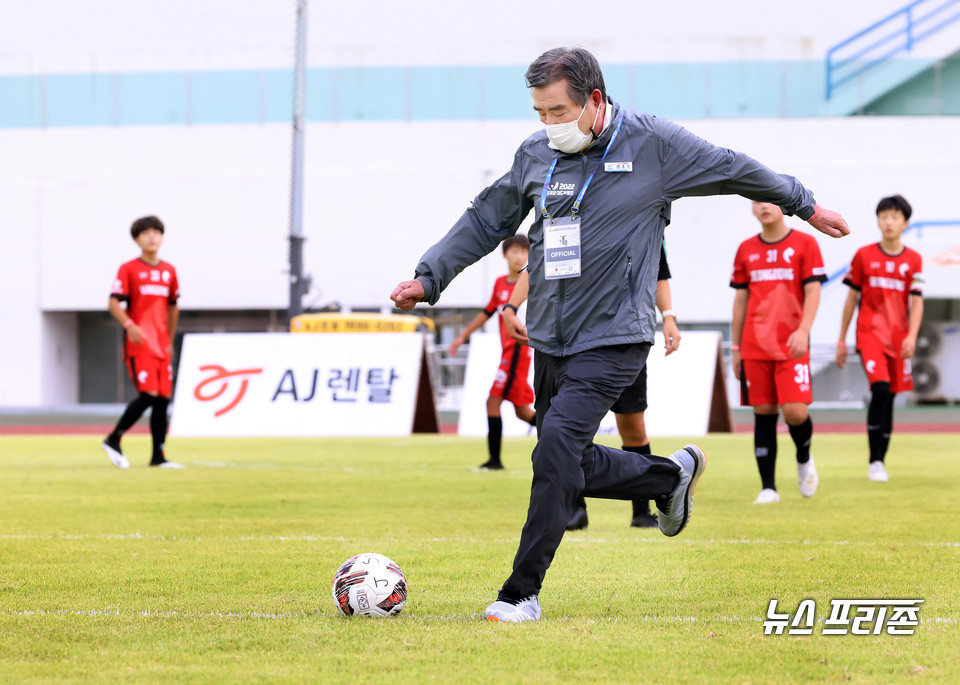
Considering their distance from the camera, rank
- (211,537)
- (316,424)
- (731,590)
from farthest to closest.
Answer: (316,424) < (211,537) < (731,590)

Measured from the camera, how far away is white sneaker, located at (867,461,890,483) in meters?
9.54

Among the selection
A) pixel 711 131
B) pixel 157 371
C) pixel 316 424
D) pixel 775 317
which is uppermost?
pixel 711 131

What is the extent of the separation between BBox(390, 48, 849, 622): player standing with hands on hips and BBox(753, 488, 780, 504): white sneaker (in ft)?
12.2

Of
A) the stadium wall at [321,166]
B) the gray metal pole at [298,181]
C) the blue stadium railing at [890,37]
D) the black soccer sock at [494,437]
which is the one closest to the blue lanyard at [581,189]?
the black soccer sock at [494,437]

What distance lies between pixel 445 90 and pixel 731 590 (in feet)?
88.5

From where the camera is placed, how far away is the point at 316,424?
15586 millimetres

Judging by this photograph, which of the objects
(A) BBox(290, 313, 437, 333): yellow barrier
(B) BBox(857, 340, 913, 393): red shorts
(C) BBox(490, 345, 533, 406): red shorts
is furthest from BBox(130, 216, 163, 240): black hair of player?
(A) BBox(290, 313, 437, 333): yellow barrier

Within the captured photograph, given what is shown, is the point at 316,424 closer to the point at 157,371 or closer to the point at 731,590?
the point at 157,371

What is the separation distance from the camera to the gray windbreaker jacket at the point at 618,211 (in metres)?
4.30

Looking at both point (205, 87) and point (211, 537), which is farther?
point (205, 87)

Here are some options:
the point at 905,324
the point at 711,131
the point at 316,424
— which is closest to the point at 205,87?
the point at 711,131

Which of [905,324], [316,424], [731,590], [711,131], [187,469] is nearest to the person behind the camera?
[731,590]

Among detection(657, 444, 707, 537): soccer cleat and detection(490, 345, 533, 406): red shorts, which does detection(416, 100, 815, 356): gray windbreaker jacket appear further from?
detection(490, 345, 533, 406): red shorts

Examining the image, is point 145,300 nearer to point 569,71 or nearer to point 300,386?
point 300,386
